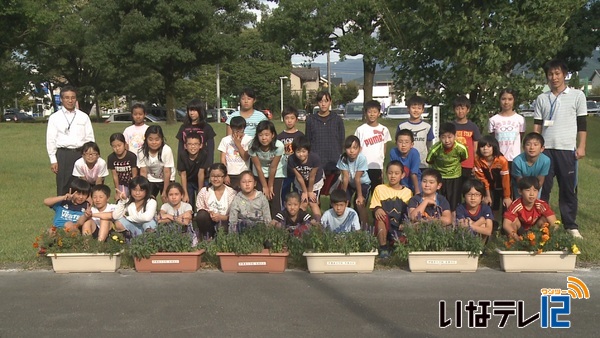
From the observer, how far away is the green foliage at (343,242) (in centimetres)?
591

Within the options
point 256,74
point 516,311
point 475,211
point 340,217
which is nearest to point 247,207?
point 340,217

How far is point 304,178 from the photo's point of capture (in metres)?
7.11

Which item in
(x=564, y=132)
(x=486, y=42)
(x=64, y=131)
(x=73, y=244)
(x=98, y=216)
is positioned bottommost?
(x=73, y=244)

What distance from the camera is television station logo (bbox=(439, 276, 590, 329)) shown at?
4.54 metres

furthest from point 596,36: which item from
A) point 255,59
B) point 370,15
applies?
point 255,59

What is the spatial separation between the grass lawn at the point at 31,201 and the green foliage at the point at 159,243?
4.22 feet

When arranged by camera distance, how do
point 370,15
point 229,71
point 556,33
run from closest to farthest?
point 556,33 → point 370,15 → point 229,71

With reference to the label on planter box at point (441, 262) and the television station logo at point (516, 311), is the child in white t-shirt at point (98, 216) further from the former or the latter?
the television station logo at point (516, 311)

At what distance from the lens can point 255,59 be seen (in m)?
59.1

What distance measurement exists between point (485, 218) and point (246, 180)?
271cm

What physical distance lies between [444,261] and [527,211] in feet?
4.00

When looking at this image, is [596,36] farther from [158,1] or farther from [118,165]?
[118,165]

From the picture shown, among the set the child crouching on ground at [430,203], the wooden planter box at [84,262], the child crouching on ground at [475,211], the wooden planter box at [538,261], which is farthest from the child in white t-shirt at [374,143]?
the wooden planter box at [84,262]

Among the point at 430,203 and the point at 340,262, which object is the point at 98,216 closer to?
the point at 340,262
